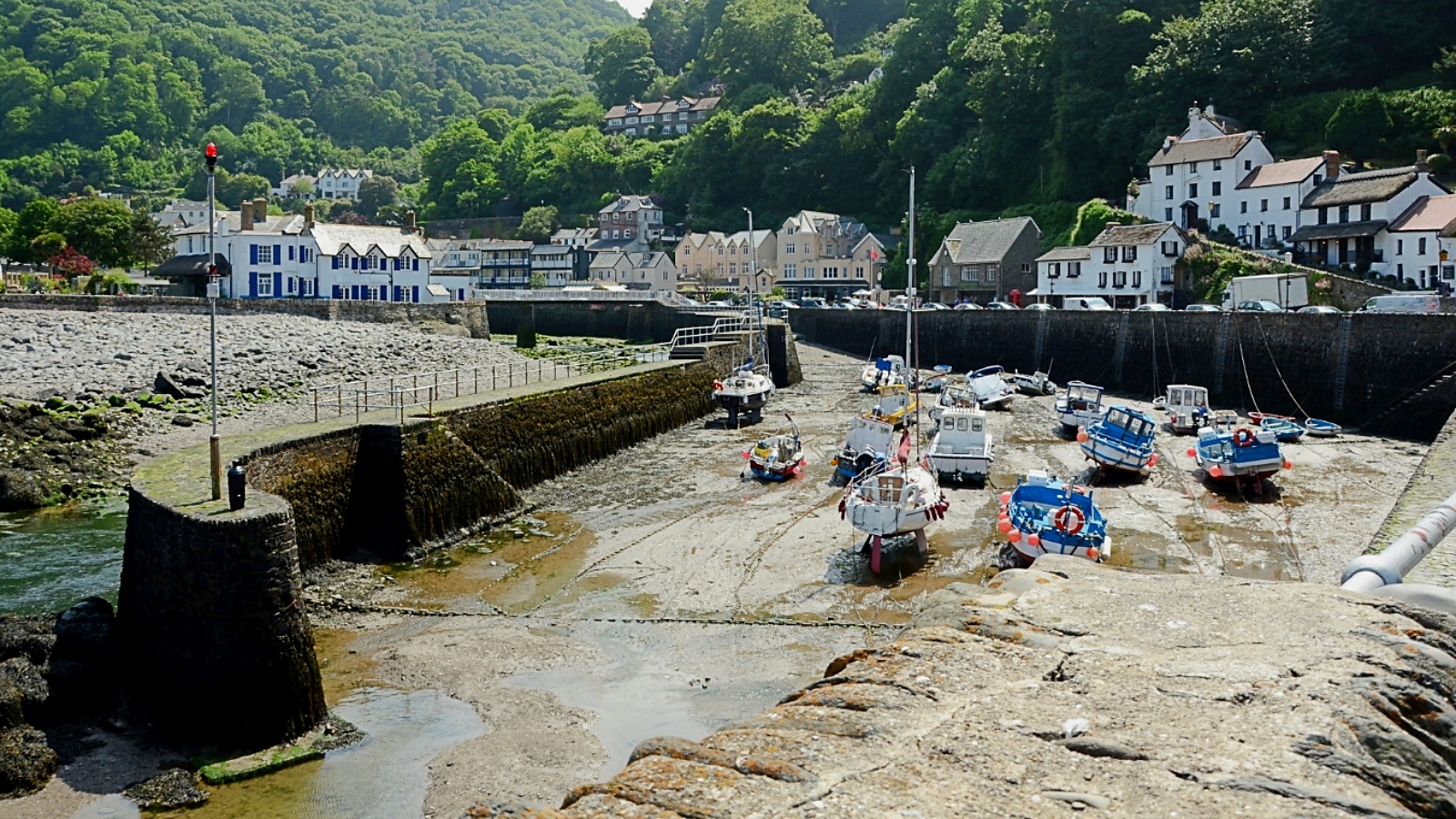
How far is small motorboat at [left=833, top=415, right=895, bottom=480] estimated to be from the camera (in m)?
27.4

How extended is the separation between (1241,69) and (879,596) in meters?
60.9

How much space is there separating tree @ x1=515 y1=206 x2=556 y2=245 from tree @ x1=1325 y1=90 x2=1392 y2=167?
72.7 m

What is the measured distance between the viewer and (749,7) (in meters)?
138

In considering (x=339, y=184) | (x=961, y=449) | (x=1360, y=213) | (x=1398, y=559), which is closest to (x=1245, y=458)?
(x=961, y=449)

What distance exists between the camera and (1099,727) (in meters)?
6.87

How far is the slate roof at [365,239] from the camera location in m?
63.6

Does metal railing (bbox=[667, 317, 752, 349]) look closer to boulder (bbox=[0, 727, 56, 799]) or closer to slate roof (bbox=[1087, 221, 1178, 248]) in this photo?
slate roof (bbox=[1087, 221, 1178, 248])

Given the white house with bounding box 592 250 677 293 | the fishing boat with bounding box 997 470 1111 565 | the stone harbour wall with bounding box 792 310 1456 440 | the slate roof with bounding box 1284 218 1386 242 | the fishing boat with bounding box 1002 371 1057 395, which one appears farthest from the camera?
the white house with bounding box 592 250 677 293

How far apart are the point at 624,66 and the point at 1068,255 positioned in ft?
411

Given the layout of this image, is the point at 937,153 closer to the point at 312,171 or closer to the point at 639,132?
the point at 639,132

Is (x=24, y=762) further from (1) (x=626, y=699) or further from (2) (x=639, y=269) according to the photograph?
(2) (x=639, y=269)

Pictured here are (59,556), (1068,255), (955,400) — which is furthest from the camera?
(1068,255)

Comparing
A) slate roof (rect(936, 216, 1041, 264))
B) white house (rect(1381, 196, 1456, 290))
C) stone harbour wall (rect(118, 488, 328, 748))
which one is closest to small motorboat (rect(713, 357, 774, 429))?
stone harbour wall (rect(118, 488, 328, 748))

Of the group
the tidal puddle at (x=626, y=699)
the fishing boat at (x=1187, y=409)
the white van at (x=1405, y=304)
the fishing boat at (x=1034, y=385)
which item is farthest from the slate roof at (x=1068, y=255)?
the tidal puddle at (x=626, y=699)
